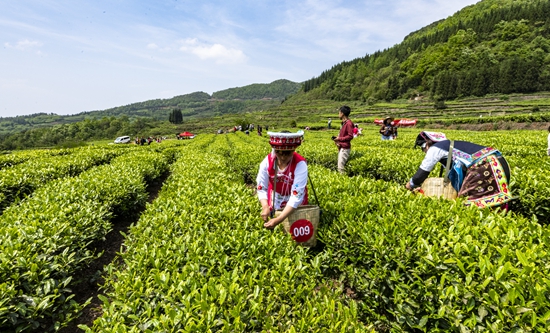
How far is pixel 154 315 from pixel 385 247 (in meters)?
2.32

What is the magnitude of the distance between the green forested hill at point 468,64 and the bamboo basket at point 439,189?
278 feet

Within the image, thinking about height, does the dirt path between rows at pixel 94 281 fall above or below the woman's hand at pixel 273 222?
below

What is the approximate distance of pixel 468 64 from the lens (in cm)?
9019

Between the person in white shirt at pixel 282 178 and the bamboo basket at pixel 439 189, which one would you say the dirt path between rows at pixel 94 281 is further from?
the bamboo basket at pixel 439 189

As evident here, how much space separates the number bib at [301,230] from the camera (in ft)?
10.8

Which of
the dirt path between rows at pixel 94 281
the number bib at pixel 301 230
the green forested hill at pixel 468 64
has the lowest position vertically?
the dirt path between rows at pixel 94 281

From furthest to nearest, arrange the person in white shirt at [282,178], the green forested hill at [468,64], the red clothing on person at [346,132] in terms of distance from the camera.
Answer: the green forested hill at [468,64] < the red clothing on person at [346,132] < the person in white shirt at [282,178]

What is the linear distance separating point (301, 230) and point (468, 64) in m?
116

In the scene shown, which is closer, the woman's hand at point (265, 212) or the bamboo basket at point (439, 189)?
the woman's hand at point (265, 212)

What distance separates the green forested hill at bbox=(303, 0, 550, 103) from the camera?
69.4 metres

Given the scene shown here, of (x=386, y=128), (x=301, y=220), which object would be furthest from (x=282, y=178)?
(x=386, y=128)

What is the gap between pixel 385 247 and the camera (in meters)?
2.83

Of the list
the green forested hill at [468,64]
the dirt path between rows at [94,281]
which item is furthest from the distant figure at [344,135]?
the green forested hill at [468,64]

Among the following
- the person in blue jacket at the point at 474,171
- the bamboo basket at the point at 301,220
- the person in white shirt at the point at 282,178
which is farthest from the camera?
the person in blue jacket at the point at 474,171
